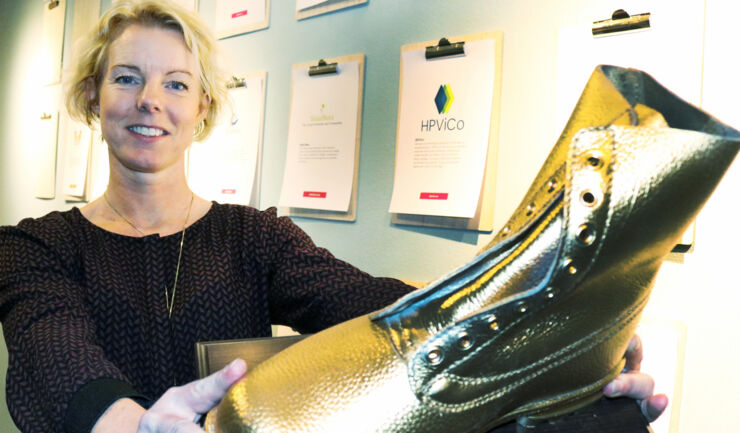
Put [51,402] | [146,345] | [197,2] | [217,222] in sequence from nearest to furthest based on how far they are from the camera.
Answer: [51,402] → [146,345] → [217,222] → [197,2]

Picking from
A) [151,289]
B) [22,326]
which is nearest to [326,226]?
[151,289]

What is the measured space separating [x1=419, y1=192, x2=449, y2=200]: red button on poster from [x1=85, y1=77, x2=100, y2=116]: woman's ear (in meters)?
0.60

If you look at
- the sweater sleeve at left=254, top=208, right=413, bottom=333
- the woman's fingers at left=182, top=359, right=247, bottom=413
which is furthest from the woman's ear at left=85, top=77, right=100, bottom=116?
the woman's fingers at left=182, top=359, right=247, bottom=413

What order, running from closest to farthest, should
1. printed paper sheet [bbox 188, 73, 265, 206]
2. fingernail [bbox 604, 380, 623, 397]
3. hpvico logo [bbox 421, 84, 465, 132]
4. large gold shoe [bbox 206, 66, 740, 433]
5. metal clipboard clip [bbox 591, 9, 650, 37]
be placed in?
large gold shoe [bbox 206, 66, 740, 433] < fingernail [bbox 604, 380, 623, 397] < metal clipboard clip [bbox 591, 9, 650, 37] < hpvico logo [bbox 421, 84, 465, 132] < printed paper sheet [bbox 188, 73, 265, 206]

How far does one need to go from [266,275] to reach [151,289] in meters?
0.17

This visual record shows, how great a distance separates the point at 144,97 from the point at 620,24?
705 mm

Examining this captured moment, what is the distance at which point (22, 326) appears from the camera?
58 cm

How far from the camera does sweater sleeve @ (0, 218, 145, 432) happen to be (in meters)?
0.46

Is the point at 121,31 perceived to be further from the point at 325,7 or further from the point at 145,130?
the point at 325,7

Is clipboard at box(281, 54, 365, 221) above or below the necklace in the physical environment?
above

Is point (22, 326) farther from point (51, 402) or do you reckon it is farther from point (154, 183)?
point (154, 183)

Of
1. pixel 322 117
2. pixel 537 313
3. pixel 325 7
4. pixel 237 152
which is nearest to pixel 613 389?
A: pixel 537 313

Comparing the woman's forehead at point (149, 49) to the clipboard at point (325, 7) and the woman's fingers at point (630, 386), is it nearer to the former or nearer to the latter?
the clipboard at point (325, 7)

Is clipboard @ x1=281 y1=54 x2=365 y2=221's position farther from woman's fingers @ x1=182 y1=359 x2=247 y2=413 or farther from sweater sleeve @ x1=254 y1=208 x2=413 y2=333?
woman's fingers @ x1=182 y1=359 x2=247 y2=413
